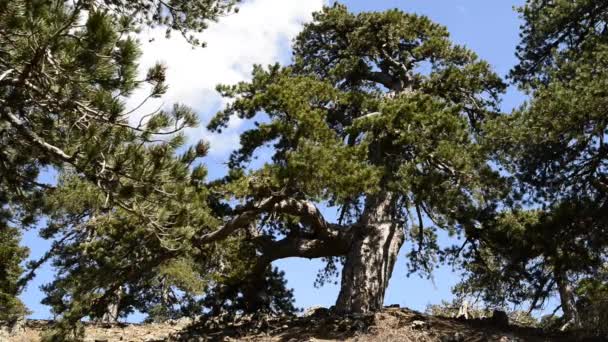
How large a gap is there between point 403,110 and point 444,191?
1593 mm

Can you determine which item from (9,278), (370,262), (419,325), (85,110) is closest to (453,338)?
(419,325)

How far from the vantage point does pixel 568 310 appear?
11742 millimetres

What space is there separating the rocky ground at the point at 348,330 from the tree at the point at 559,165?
812mm

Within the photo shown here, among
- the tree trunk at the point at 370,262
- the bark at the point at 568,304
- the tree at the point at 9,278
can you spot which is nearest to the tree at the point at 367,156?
the tree trunk at the point at 370,262

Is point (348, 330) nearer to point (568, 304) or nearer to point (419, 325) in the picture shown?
point (419, 325)

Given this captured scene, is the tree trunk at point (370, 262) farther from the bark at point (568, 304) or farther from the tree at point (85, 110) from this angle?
the tree at point (85, 110)

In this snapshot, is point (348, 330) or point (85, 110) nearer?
point (85, 110)

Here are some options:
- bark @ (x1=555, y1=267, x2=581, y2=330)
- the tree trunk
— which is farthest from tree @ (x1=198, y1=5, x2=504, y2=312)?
bark @ (x1=555, y1=267, x2=581, y2=330)

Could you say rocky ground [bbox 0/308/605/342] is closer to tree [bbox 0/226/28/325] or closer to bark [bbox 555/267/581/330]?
tree [bbox 0/226/28/325]

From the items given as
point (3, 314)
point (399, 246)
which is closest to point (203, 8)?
point (399, 246)

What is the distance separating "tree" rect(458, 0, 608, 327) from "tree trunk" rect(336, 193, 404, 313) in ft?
5.73

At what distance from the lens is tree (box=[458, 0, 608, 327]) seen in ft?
27.7

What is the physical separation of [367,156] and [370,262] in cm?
198

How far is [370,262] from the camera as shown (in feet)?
35.7
